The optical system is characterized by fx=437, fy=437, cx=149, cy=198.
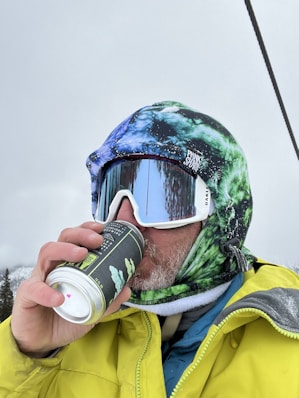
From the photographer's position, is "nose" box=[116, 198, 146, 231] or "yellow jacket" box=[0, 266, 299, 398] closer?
"yellow jacket" box=[0, 266, 299, 398]

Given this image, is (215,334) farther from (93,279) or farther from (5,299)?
(5,299)

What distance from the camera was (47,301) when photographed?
1.14 meters

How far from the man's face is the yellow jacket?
0.15 meters

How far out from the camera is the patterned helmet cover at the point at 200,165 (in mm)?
A: 1684

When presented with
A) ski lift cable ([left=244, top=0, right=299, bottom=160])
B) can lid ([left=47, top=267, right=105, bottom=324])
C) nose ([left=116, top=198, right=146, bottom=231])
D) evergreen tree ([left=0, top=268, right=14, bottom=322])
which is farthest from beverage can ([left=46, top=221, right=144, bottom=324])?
evergreen tree ([left=0, top=268, right=14, bottom=322])

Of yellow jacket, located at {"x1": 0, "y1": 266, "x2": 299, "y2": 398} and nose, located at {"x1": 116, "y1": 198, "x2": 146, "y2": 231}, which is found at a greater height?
nose, located at {"x1": 116, "y1": 198, "x2": 146, "y2": 231}

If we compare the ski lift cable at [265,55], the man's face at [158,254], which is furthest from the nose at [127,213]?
the ski lift cable at [265,55]

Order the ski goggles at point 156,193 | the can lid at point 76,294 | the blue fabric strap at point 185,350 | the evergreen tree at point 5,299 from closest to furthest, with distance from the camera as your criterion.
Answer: the can lid at point 76,294
the blue fabric strap at point 185,350
the ski goggles at point 156,193
the evergreen tree at point 5,299

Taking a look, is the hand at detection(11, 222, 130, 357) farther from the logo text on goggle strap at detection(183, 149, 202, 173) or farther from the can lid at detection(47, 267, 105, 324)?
the logo text on goggle strap at detection(183, 149, 202, 173)

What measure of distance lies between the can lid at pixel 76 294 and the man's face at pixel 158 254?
0.43 meters

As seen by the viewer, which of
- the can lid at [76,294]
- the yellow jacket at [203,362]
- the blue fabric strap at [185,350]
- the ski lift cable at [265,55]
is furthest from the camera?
the ski lift cable at [265,55]

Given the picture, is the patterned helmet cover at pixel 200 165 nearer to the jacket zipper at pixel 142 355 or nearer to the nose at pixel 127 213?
the jacket zipper at pixel 142 355

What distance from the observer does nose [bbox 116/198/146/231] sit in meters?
1.59

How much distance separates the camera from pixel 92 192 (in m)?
1.94
